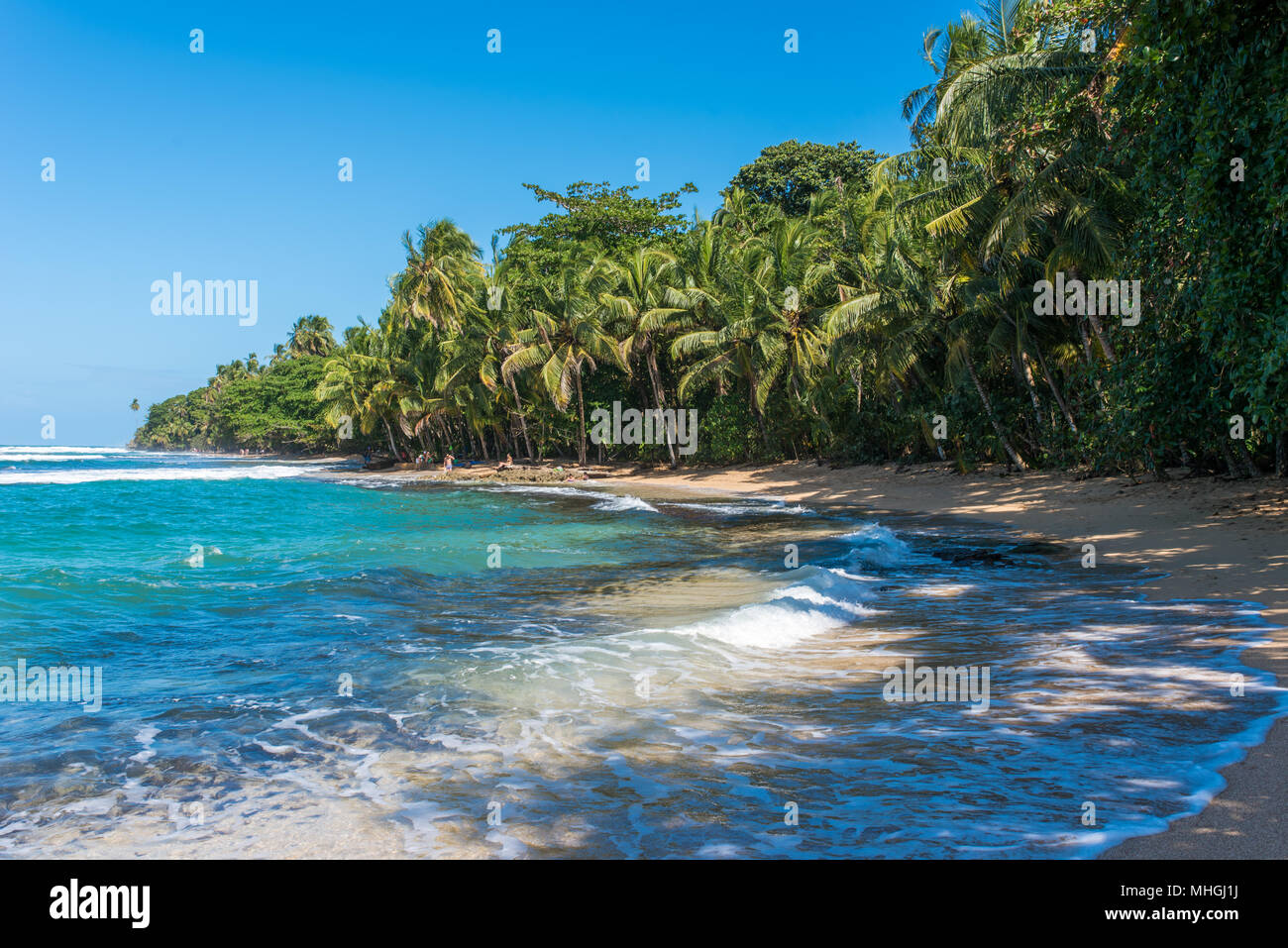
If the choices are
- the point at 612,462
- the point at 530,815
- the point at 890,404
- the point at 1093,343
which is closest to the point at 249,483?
the point at 612,462

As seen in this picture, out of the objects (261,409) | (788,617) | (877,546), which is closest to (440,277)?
(877,546)

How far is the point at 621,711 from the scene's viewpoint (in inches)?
251

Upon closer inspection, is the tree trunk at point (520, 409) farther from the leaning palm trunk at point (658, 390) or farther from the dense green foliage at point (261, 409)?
the dense green foliage at point (261, 409)

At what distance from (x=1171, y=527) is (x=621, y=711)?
1232 centimetres

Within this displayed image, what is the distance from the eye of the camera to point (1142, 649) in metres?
7.27

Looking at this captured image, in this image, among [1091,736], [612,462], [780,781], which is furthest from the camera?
[612,462]

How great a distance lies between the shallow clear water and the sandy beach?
10.0 inches

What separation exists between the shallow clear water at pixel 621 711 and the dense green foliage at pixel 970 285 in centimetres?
463

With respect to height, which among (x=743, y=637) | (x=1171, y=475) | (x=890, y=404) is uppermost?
(x=890, y=404)

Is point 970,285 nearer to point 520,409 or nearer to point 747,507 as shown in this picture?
point 747,507

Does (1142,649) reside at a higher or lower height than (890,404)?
lower

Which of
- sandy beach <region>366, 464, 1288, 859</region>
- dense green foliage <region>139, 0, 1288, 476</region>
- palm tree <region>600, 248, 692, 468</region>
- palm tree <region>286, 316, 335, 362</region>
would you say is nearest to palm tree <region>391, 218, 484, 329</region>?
dense green foliage <region>139, 0, 1288, 476</region>
